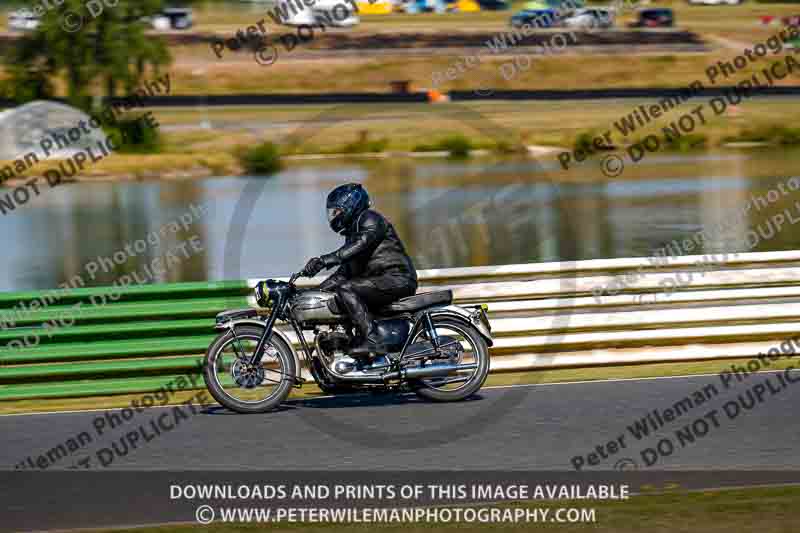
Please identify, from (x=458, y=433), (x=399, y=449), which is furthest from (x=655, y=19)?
(x=399, y=449)

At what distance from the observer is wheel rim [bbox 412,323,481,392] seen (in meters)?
8.41

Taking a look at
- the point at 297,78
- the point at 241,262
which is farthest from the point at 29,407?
the point at 297,78

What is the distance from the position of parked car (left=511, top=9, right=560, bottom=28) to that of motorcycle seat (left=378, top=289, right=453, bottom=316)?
5058 centimetres

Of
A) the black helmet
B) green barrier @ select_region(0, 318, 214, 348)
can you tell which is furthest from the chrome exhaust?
green barrier @ select_region(0, 318, 214, 348)

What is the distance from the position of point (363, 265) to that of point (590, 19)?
2098 inches

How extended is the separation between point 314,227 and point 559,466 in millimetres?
18722

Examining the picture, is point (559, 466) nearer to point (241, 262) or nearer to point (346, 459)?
point (346, 459)

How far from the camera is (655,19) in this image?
6031 cm

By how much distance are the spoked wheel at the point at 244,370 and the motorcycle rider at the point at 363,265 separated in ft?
1.65

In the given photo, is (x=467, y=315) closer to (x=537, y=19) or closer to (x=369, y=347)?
(x=369, y=347)

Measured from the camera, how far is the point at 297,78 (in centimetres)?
5272

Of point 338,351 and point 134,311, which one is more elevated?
point 134,311

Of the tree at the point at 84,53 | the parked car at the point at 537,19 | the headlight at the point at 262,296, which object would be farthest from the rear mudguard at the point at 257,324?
the parked car at the point at 537,19

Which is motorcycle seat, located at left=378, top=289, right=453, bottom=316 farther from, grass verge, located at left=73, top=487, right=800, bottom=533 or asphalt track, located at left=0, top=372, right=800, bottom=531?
grass verge, located at left=73, top=487, right=800, bottom=533
